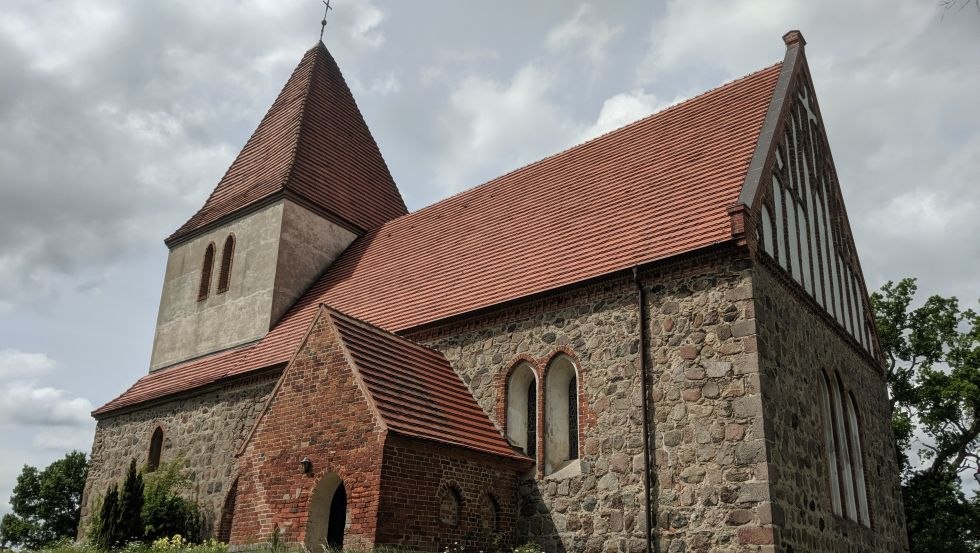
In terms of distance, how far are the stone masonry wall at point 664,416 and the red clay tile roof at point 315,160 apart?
1031 cm

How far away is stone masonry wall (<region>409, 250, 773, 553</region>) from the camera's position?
10.2m

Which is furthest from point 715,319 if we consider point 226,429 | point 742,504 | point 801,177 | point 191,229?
point 191,229

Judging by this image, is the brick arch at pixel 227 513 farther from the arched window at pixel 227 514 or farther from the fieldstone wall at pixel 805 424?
the fieldstone wall at pixel 805 424

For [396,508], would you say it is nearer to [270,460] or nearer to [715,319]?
[270,460]

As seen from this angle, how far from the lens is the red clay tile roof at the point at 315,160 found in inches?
839

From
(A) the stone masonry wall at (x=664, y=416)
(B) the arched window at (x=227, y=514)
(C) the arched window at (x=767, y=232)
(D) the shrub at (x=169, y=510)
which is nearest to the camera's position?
(A) the stone masonry wall at (x=664, y=416)

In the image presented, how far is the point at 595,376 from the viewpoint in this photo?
39.9 feet

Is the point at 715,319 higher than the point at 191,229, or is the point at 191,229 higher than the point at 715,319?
the point at 191,229

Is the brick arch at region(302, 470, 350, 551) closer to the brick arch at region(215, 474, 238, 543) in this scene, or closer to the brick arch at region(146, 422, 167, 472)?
the brick arch at region(215, 474, 238, 543)

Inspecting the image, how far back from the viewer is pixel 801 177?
1443 cm

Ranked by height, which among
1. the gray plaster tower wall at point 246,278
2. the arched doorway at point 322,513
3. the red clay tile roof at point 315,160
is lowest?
the arched doorway at point 322,513

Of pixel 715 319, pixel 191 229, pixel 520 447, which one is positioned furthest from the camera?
pixel 191 229

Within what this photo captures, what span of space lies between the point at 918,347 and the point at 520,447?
18327 mm

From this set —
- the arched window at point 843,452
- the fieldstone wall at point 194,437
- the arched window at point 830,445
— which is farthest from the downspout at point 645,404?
the fieldstone wall at point 194,437
